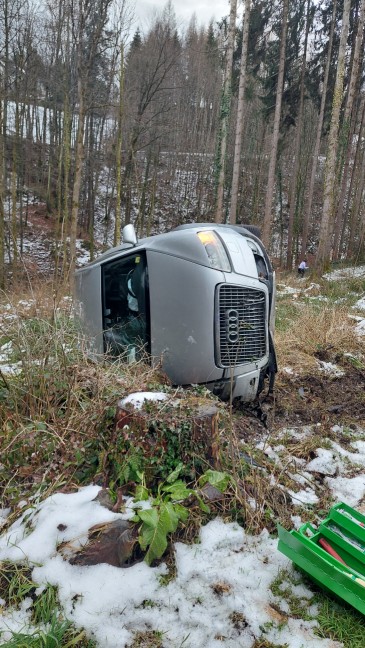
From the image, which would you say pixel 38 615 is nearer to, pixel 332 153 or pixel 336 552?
pixel 336 552

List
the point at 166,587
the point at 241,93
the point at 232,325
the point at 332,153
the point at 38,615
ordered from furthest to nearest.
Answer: the point at 241,93 < the point at 332,153 < the point at 232,325 < the point at 166,587 < the point at 38,615

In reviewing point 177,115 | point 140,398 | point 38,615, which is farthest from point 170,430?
point 177,115

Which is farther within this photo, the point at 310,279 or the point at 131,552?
the point at 310,279

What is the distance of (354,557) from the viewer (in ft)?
6.72

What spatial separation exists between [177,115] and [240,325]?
30.7 meters

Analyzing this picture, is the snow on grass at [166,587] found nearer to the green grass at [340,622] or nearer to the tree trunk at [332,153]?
the green grass at [340,622]

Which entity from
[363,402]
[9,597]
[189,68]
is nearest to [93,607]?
[9,597]

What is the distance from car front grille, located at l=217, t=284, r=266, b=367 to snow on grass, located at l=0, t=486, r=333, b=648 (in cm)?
146

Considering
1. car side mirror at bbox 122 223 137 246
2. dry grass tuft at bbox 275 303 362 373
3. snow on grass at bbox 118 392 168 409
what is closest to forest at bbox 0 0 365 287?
car side mirror at bbox 122 223 137 246

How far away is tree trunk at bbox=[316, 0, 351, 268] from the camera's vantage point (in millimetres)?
11055

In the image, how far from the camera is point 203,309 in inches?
130

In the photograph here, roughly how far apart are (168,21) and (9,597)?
26834 mm

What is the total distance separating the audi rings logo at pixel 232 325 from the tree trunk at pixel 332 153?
32.6 feet

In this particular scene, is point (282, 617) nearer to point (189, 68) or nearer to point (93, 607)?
point (93, 607)
